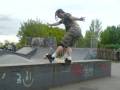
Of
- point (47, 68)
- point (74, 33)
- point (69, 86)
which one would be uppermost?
point (74, 33)

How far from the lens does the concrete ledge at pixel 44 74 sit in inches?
237

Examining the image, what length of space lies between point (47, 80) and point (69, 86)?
0.80 m

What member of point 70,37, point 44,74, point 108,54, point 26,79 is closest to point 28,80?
point 26,79

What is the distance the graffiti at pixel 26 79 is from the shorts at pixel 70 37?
1727 millimetres

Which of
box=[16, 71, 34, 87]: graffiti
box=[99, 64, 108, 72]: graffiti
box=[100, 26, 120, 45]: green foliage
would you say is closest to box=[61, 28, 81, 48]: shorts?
box=[16, 71, 34, 87]: graffiti

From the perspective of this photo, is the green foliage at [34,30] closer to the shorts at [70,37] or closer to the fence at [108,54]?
the fence at [108,54]

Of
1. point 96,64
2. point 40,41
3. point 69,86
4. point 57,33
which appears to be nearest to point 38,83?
point 69,86

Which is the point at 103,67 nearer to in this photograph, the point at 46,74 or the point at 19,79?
the point at 46,74

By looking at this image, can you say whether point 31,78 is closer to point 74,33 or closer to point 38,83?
point 38,83

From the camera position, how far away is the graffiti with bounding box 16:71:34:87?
20.8 ft

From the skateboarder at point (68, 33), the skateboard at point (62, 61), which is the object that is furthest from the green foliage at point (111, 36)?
the skateboard at point (62, 61)

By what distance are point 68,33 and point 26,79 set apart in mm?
2177

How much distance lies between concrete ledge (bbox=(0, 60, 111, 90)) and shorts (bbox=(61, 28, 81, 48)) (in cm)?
61

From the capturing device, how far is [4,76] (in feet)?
19.2
